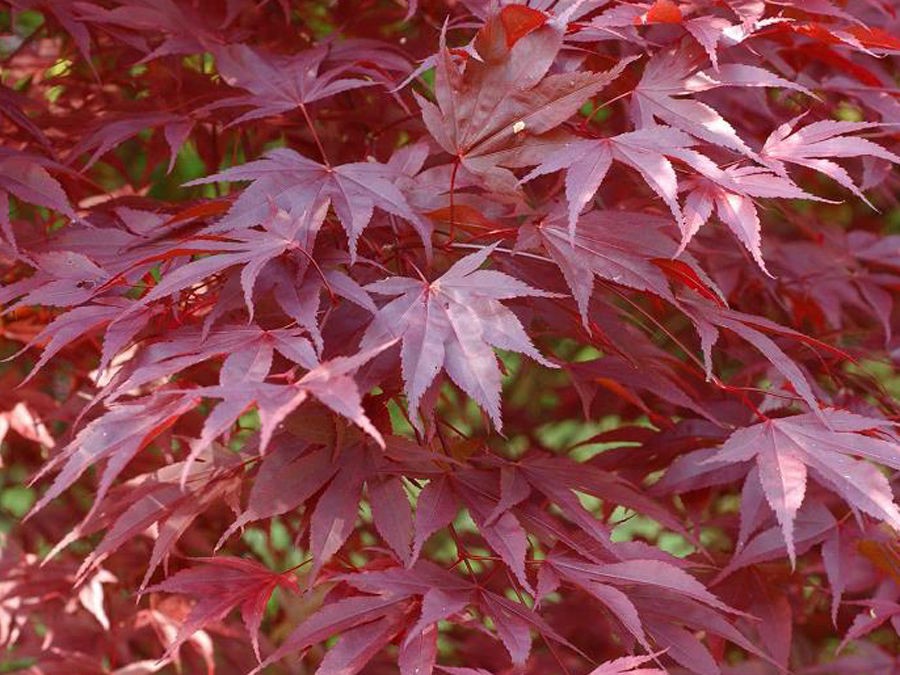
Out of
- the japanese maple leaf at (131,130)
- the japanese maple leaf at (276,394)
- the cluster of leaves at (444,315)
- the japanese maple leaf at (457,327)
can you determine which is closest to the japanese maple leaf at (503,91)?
the cluster of leaves at (444,315)

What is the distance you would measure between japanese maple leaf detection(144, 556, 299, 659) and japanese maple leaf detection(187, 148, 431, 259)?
287mm

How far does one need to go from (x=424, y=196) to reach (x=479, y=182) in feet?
0.18

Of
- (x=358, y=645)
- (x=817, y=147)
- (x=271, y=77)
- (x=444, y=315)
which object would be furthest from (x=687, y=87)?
(x=358, y=645)

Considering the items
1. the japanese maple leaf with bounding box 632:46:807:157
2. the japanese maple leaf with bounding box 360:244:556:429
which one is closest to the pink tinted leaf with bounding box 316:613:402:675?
the japanese maple leaf with bounding box 360:244:556:429

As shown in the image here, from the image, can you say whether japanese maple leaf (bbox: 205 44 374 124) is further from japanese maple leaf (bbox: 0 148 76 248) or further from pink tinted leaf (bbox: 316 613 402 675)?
pink tinted leaf (bbox: 316 613 402 675)

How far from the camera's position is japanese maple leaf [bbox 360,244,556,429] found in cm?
84

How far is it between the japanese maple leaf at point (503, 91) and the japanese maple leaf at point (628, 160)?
1.7 inches

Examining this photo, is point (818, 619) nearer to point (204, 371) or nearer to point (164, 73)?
point (204, 371)

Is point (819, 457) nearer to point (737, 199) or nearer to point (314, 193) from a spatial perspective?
point (737, 199)

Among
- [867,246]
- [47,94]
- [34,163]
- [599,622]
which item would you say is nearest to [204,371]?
[34,163]

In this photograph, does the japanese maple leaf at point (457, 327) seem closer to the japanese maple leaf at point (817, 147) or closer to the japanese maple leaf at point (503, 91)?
the japanese maple leaf at point (503, 91)

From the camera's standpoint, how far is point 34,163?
111cm

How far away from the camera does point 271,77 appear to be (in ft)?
4.00

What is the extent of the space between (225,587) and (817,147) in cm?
63
